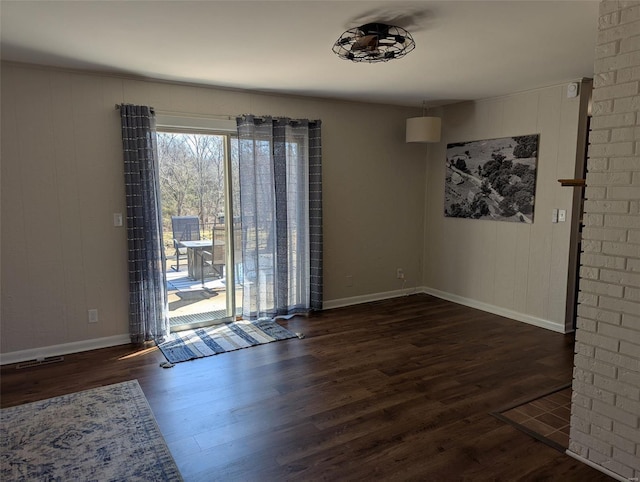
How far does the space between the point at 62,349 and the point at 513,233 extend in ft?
15.4

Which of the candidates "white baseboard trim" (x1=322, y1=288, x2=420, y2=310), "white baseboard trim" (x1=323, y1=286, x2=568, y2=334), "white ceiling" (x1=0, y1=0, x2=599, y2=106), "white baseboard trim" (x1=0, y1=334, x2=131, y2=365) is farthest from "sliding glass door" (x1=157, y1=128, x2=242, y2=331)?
"white baseboard trim" (x1=323, y1=286, x2=568, y2=334)

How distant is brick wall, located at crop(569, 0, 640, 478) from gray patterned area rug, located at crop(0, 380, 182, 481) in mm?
2199

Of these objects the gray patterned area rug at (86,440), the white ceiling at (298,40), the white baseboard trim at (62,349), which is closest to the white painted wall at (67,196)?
the white baseboard trim at (62,349)

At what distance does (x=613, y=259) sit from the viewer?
215cm

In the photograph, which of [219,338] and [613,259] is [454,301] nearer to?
[219,338]

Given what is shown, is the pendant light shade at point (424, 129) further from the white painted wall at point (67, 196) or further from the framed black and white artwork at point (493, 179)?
the white painted wall at point (67, 196)

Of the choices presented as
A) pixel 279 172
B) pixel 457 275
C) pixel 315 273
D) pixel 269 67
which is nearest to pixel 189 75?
pixel 269 67

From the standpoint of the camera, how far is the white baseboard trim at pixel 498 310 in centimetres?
448

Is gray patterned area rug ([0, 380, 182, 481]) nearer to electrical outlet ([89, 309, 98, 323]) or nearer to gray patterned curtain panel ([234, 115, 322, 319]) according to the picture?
electrical outlet ([89, 309, 98, 323])

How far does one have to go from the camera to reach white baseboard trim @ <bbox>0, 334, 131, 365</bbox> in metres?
3.61

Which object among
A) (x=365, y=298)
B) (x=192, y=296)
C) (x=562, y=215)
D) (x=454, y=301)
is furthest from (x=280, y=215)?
(x=562, y=215)

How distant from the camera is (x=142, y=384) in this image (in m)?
3.22

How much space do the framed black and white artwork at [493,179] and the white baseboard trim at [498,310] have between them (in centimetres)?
104

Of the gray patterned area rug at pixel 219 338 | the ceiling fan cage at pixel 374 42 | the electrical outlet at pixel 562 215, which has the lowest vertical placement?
the gray patterned area rug at pixel 219 338
